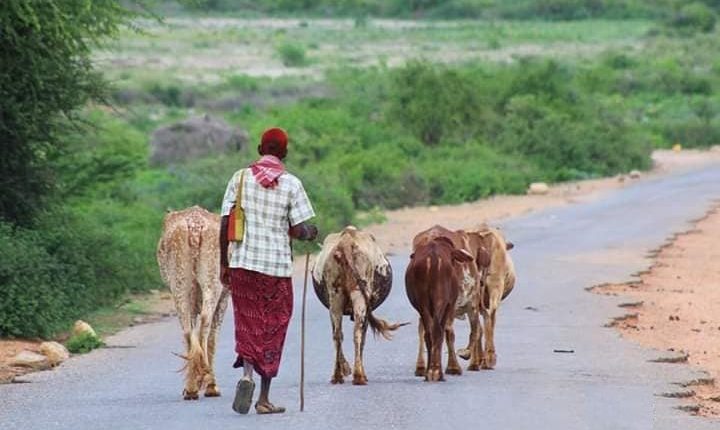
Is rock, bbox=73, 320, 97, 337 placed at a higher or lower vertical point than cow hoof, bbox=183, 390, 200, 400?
lower

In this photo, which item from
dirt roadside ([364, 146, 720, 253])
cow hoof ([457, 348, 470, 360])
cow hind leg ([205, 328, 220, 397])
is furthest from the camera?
dirt roadside ([364, 146, 720, 253])

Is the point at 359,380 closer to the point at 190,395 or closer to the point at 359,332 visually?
the point at 359,332

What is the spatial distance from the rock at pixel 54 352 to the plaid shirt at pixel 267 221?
435 cm

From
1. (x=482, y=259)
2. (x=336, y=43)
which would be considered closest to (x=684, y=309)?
(x=482, y=259)

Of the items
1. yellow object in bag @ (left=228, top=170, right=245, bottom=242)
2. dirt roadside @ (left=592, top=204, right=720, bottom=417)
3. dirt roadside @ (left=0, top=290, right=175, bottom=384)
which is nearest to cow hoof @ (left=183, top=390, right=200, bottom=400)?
yellow object in bag @ (left=228, top=170, right=245, bottom=242)

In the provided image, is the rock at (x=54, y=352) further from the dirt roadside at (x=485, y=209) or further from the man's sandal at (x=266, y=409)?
the dirt roadside at (x=485, y=209)

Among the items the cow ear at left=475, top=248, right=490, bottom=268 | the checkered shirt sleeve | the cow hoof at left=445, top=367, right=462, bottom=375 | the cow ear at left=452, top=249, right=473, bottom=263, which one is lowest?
the cow hoof at left=445, top=367, right=462, bottom=375

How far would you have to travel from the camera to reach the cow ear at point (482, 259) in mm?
15359

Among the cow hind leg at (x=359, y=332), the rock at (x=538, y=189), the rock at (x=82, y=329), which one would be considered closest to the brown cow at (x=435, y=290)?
the cow hind leg at (x=359, y=332)

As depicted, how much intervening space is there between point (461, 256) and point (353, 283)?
1023 millimetres

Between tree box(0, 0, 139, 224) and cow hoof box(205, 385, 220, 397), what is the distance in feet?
23.1

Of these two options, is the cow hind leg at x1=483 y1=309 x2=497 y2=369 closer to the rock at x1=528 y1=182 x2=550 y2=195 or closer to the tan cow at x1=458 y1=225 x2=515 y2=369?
the tan cow at x1=458 y1=225 x2=515 y2=369

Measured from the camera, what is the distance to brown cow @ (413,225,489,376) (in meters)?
14.9

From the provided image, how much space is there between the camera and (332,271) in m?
14.3
